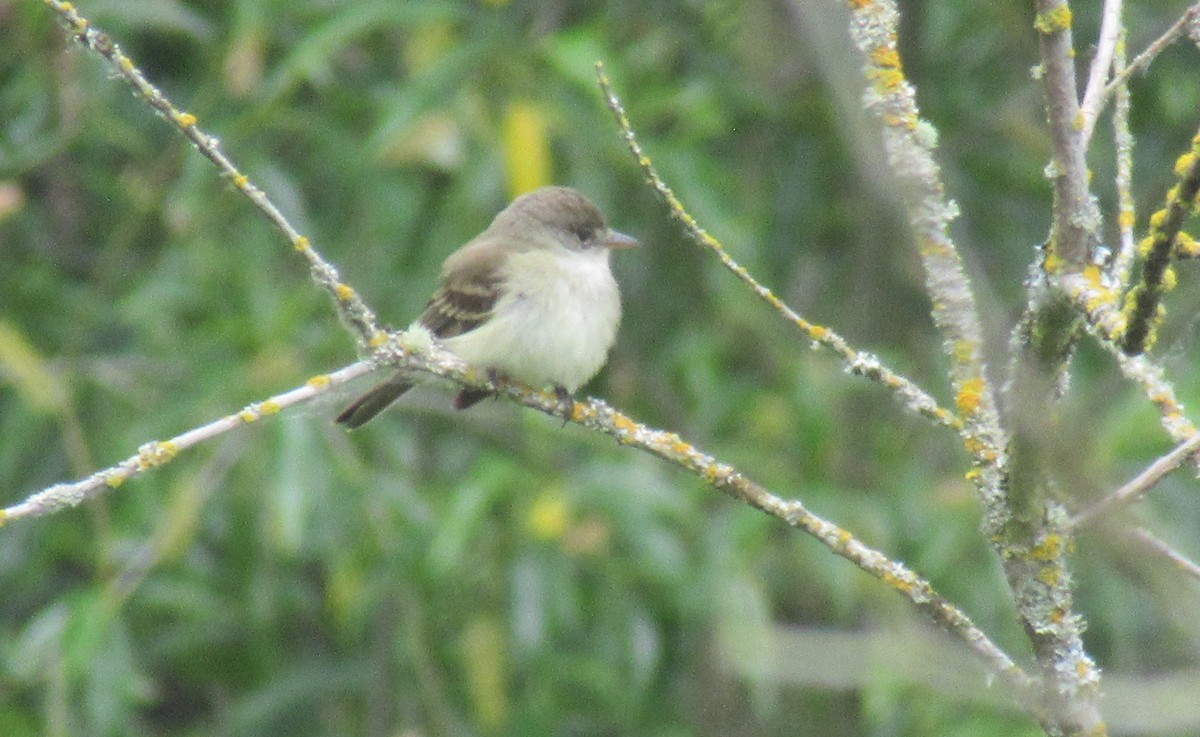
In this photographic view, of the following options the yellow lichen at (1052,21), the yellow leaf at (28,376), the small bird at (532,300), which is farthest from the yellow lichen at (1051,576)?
the yellow leaf at (28,376)

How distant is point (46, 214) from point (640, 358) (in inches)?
83.9

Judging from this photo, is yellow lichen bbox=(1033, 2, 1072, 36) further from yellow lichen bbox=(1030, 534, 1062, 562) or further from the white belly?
the white belly

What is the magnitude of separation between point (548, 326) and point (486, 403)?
3.82 ft

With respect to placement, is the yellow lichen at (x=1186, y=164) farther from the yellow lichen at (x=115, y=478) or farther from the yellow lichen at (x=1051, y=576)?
the yellow lichen at (x=115, y=478)

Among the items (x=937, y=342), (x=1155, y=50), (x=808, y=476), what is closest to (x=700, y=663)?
(x=808, y=476)

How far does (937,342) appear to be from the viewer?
5723mm

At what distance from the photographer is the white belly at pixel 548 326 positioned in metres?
3.98

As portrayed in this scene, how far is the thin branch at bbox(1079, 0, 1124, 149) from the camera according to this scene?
1.85m

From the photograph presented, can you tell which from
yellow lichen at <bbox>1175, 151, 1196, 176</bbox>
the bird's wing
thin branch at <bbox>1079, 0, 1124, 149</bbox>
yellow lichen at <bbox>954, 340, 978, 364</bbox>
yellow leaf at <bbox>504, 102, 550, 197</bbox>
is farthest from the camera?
yellow leaf at <bbox>504, 102, 550, 197</bbox>

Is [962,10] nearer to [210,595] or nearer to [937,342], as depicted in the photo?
[937,342]

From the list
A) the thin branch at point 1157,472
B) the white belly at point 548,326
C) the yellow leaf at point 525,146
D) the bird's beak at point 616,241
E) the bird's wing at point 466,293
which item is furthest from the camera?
the yellow leaf at point 525,146

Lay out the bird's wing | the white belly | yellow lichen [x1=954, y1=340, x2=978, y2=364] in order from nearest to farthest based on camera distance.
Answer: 1. yellow lichen [x1=954, y1=340, x2=978, y2=364]
2. the white belly
3. the bird's wing

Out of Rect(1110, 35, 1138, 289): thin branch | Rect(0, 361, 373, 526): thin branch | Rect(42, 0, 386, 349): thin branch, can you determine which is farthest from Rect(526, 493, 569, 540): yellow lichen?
Rect(1110, 35, 1138, 289): thin branch

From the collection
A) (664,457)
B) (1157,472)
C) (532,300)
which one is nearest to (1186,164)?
(1157,472)
